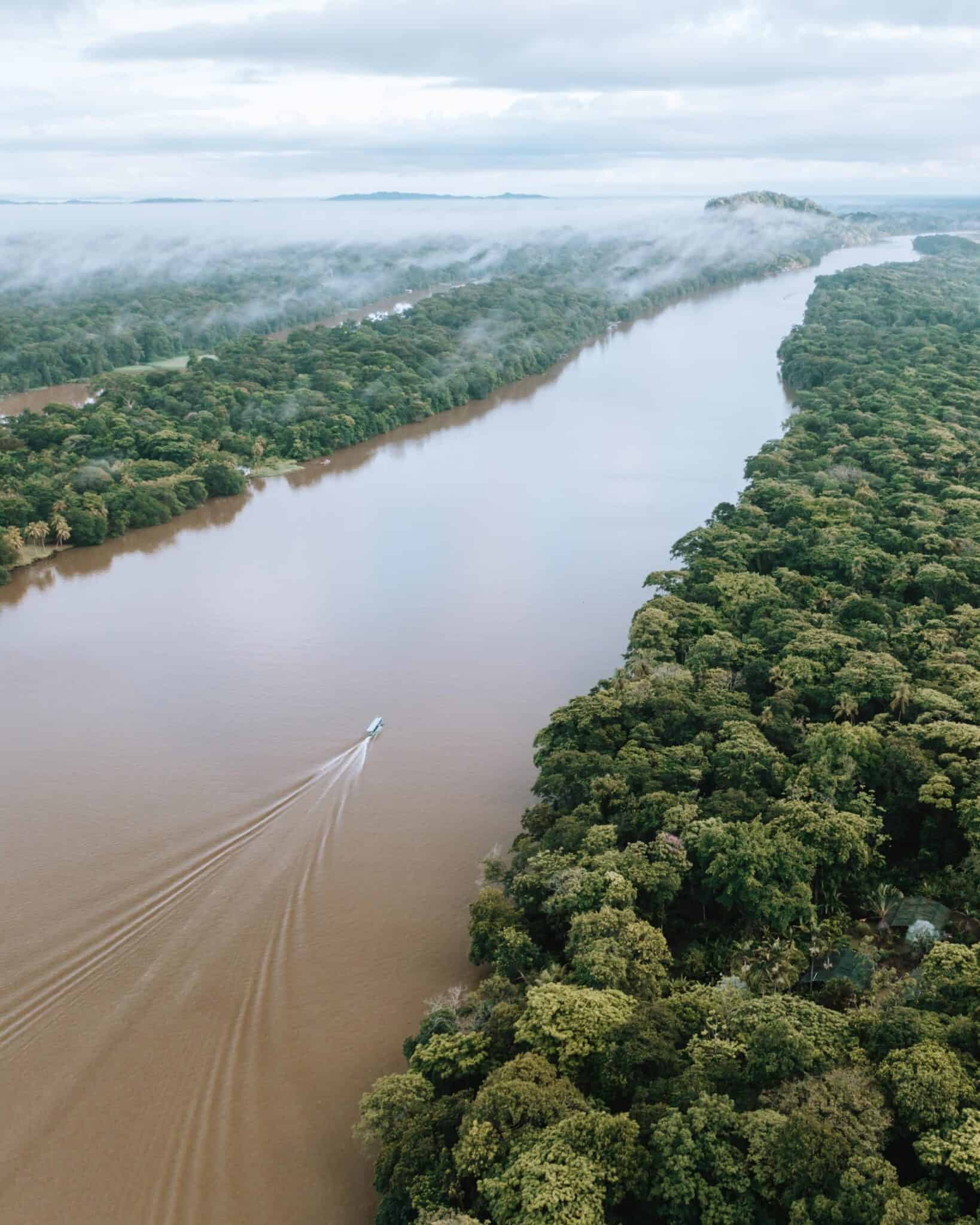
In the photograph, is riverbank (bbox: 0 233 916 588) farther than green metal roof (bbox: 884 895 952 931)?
Yes

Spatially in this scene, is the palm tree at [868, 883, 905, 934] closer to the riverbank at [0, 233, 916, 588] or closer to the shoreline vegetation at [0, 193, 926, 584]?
the shoreline vegetation at [0, 193, 926, 584]

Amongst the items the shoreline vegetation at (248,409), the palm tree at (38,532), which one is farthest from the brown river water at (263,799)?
the shoreline vegetation at (248,409)

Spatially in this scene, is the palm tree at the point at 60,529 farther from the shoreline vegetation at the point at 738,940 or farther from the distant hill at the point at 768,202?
the distant hill at the point at 768,202

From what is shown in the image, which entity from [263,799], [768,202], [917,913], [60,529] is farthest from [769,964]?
[768,202]

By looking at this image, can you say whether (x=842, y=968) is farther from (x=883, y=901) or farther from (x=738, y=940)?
(x=883, y=901)

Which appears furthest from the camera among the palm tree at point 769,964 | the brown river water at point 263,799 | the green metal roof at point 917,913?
the green metal roof at point 917,913

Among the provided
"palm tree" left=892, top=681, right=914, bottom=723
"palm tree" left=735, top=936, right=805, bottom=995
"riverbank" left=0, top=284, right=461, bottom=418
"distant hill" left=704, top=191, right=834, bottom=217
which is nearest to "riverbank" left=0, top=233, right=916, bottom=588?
"riverbank" left=0, top=284, right=461, bottom=418
